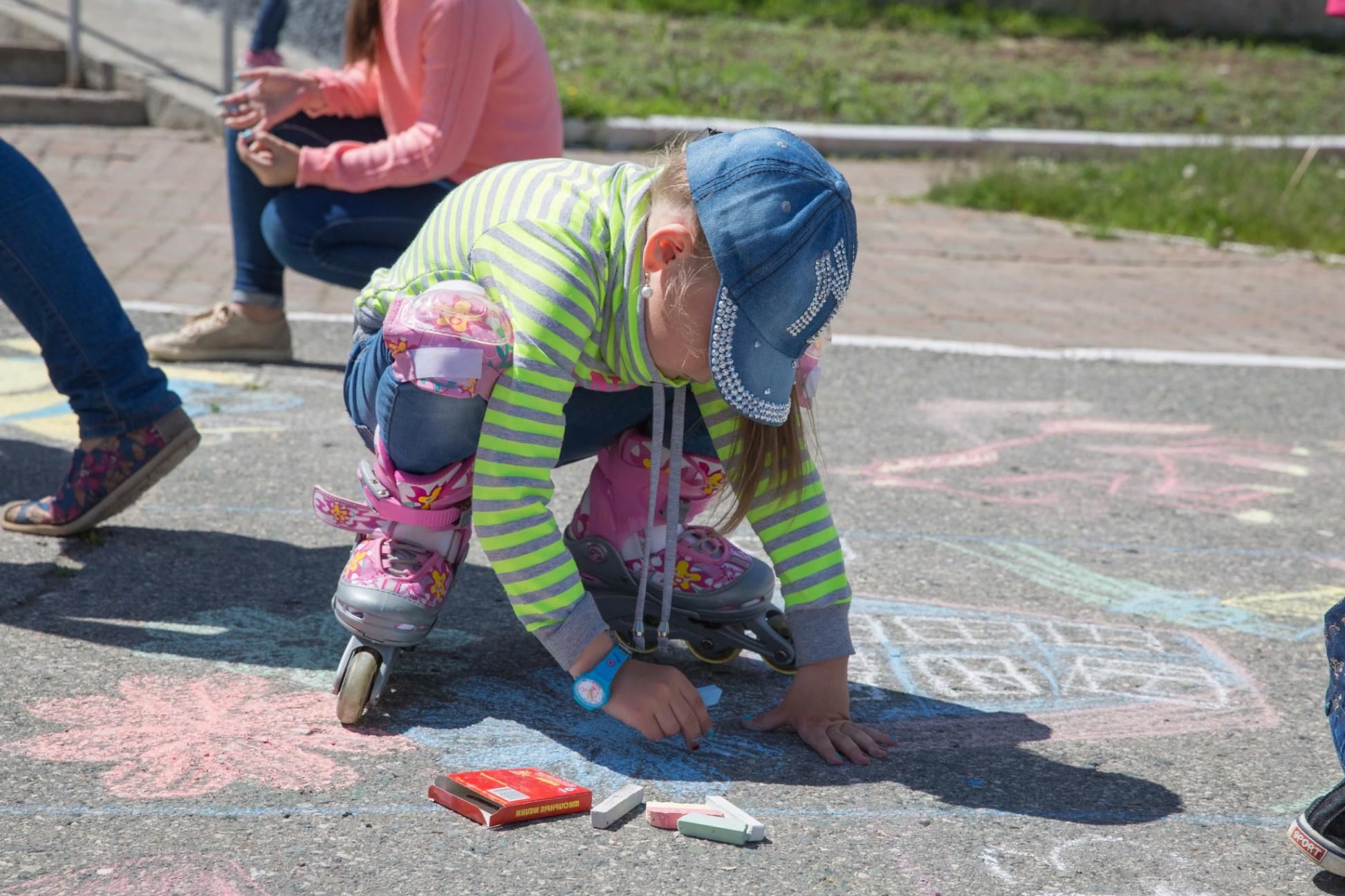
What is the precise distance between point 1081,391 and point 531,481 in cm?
256

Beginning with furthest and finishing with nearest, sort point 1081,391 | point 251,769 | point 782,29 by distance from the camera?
point 782,29, point 1081,391, point 251,769

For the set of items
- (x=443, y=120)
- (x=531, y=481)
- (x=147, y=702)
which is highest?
(x=443, y=120)

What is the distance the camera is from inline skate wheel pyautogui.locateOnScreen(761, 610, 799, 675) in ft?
7.88

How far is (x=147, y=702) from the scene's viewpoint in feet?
7.00

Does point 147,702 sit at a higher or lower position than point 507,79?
lower

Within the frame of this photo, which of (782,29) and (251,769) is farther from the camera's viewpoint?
(782,29)

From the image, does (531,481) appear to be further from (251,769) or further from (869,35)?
(869,35)

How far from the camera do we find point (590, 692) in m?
2.06

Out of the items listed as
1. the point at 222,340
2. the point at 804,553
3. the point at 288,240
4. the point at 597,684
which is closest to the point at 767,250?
the point at 804,553

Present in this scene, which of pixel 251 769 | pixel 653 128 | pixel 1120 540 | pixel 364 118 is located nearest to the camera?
pixel 251 769

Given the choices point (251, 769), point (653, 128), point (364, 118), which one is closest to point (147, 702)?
point (251, 769)

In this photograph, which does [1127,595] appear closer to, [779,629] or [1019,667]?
[1019,667]

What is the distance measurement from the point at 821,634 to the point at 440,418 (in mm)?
640

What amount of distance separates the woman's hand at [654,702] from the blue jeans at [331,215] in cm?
163
